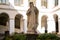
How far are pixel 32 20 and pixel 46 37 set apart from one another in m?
3.54

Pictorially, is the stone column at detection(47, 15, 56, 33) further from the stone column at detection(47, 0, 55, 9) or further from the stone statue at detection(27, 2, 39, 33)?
the stone statue at detection(27, 2, 39, 33)

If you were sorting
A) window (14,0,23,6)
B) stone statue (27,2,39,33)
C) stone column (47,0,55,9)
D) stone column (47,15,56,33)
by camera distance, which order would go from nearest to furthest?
stone statue (27,2,39,33) → window (14,0,23,6) → stone column (47,15,56,33) → stone column (47,0,55,9)

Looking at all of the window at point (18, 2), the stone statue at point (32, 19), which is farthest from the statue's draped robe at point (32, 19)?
the window at point (18, 2)

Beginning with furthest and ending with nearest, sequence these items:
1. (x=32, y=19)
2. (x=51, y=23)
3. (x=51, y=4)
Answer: (x=51, y=4)
(x=51, y=23)
(x=32, y=19)

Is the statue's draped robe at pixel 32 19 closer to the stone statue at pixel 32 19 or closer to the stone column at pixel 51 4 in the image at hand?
the stone statue at pixel 32 19

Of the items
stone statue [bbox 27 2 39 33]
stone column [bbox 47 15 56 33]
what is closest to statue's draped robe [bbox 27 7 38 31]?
stone statue [bbox 27 2 39 33]

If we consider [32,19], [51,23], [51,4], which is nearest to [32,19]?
[32,19]

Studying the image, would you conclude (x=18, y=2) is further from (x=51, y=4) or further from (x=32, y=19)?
(x=32, y=19)

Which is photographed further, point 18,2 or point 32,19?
point 18,2

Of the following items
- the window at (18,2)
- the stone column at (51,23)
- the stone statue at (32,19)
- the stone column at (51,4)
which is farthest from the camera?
the stone column at (51,4)

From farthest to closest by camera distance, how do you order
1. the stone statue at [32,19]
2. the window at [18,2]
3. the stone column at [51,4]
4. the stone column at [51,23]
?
the stone column at [51,4], the stone column at [51,23], the window at [18,2], the stone statue at [32,19]

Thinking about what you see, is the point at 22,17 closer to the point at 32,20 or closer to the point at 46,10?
the point at 46,10

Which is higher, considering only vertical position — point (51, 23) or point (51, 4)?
point (51, 4)

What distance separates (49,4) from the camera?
3195cm
